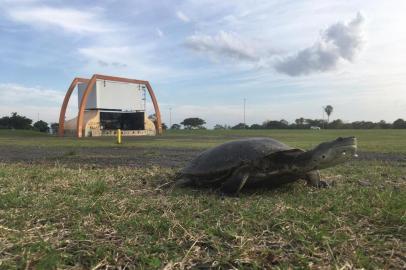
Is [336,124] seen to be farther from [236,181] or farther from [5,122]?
[236,181]

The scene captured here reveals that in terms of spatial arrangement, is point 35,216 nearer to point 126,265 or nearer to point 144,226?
point 144,226

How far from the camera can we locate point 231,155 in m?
5.74

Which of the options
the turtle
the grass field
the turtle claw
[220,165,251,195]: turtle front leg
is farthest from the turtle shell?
the turtle claw

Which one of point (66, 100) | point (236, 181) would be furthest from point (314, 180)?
point (66, 100)

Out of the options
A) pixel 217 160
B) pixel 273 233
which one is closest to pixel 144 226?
pixel 273 233

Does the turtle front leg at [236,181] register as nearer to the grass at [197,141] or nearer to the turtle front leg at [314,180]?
the turtle front leg at [314,180]

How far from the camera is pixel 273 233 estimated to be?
131 inches

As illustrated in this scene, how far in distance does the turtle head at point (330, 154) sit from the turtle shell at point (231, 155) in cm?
41

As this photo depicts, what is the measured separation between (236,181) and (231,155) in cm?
47

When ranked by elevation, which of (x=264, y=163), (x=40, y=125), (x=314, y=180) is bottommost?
(x=314, y=180)

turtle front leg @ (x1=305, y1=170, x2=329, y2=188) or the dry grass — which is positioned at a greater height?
turtle front leg @ (x1=305, y1=170, x2=329, y2=188)

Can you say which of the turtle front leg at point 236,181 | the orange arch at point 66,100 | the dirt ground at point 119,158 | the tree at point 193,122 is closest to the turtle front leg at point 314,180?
the turtle front leg at point 236,181

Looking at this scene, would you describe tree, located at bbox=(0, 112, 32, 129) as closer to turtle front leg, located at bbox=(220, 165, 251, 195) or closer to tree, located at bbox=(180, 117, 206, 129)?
tree, located at bbox=(180, 117, 206, 129)

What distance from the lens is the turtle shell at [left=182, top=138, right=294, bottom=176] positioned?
5.55 m
